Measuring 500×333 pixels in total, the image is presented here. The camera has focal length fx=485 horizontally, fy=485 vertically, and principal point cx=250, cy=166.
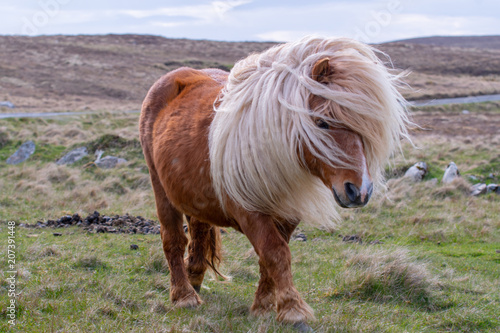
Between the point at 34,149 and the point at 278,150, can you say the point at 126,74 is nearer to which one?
the point at 34,149

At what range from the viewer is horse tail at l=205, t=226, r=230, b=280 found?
16.7 feet

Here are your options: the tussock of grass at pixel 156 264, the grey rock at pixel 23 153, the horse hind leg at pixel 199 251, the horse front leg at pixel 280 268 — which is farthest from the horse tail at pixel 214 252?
the grey rock at pixel 23 153

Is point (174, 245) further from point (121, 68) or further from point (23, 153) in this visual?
point (121, 68)

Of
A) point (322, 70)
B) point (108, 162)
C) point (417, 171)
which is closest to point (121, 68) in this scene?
point (108, 162)

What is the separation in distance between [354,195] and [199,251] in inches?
101

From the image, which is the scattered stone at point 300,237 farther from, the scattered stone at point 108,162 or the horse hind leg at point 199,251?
the scattered stone at point 108,162

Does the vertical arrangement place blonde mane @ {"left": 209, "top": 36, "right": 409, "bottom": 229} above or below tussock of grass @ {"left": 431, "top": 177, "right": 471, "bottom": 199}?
above

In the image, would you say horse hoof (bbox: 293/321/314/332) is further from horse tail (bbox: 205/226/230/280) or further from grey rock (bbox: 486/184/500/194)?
grey rock (bbox: 486/184/500/194)

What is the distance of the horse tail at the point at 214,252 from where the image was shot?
508cm

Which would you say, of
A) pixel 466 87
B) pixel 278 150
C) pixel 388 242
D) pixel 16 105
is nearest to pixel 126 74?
pixel 16 105

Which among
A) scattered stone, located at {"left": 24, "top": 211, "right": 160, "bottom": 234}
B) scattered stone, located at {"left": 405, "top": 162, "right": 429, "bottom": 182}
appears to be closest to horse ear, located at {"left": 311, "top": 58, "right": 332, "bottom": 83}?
scattered stone, located at {"left": 24, "top": 211, "right": 160, "bottom": 234}

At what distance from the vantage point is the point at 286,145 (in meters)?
3.21

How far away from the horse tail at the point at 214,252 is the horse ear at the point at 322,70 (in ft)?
7.92

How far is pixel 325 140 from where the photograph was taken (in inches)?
120
